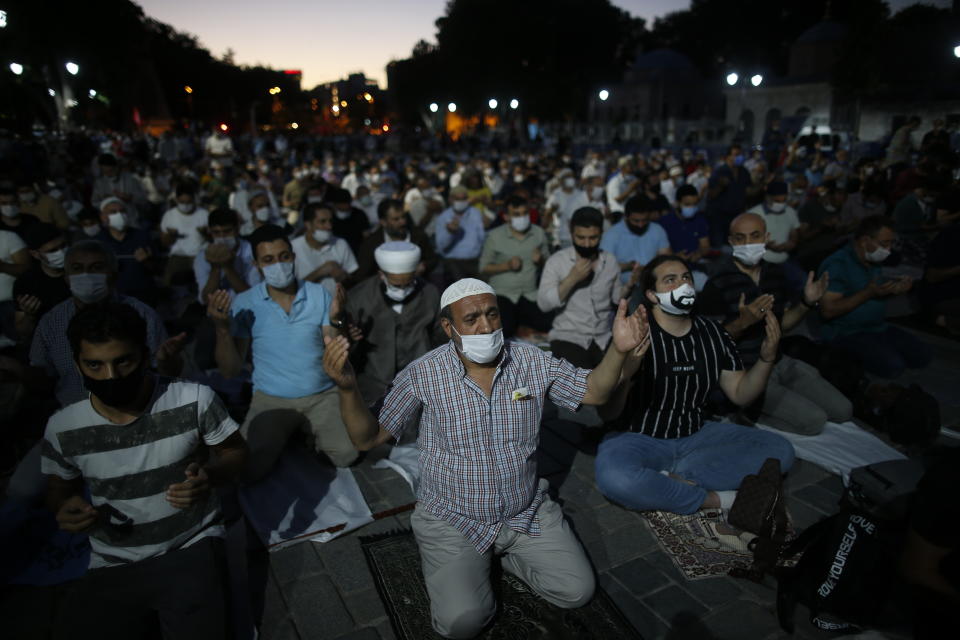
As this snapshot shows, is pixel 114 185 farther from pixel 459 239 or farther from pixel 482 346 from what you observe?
pixel 482 346

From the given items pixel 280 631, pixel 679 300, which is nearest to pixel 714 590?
pixel 679 300

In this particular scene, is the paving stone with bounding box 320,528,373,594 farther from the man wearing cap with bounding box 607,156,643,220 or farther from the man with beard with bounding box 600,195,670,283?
the man wearing cap with bounding box 607,156,643,220

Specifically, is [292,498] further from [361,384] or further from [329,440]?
[361,384]

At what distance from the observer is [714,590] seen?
3.23 m

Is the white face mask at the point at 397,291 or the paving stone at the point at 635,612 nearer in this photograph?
the paving stone at the point at 635,612

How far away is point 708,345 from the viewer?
384 centimetres

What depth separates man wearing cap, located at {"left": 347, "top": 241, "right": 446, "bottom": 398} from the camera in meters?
5.00

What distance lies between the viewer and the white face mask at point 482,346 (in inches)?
115

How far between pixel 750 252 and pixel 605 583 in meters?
3.16

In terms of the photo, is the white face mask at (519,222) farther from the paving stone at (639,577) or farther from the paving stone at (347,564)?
the paving stone at (639,577)

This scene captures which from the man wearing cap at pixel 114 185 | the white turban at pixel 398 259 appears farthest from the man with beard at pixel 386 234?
the man wearing cap at pixel 114 185

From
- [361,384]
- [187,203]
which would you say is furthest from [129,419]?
[187,203]

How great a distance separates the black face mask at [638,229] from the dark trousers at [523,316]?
1.47 metres

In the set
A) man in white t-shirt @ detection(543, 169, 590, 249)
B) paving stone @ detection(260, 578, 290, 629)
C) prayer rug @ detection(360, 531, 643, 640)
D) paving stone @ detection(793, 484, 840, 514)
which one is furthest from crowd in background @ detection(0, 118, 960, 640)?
prayer rug @ detection(360, 531, 643, 640)
